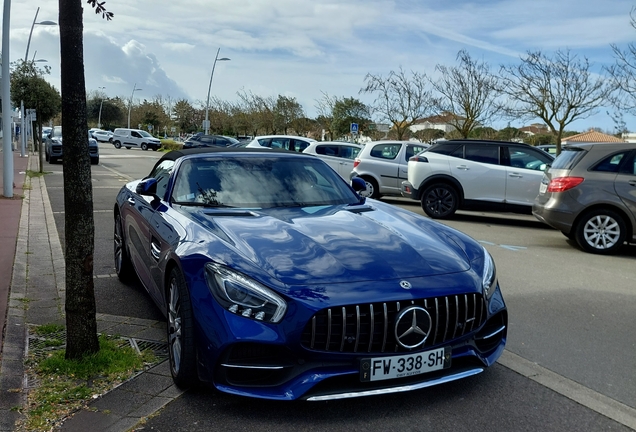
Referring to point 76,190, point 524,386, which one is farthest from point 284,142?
point 524,386

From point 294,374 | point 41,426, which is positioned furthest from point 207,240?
point 41,426

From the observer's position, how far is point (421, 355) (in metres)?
3.26

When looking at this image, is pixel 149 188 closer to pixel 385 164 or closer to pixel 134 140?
pixel 385 164

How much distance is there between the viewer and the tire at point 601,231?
873 centimetres

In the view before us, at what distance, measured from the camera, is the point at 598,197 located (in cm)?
878

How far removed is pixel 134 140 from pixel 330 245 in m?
53.2

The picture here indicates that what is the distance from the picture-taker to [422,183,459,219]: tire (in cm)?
1252

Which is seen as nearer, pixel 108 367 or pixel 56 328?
pixel 108 367

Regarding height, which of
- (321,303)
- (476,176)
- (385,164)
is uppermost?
(385,164)

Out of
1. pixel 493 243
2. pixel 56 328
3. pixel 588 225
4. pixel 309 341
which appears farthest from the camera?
pixel 493 243

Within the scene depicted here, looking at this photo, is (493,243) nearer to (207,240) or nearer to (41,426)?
(207,240)

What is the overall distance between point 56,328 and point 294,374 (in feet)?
8.18

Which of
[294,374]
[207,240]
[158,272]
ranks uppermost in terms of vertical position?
[207,240]

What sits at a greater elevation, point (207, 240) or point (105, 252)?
point (207, 240)
